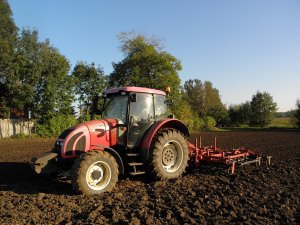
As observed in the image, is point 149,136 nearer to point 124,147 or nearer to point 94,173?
point 124,147

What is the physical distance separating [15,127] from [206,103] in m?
43.1

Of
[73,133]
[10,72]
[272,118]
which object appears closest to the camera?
[73,133]

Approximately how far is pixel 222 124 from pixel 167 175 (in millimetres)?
56860

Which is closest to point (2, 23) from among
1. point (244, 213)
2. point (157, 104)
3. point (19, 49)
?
point (19, 49)

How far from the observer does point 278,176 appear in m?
8.27

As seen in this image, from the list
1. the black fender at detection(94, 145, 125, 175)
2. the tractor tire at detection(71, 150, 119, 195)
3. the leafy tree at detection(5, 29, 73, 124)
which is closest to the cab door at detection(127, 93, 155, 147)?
the black fender at detection(94, 145, 125, 175)

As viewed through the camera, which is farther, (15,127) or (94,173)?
(15,127)

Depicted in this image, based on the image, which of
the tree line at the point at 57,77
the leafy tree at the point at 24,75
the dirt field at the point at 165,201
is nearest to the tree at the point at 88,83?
the tree line at the point at 57,77

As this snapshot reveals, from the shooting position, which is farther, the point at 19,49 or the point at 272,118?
the point at 272,118

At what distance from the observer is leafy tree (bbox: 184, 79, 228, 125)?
61969 millimetres

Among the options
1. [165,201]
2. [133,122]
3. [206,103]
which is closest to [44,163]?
[133,122]

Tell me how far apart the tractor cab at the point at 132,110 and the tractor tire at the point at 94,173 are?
94 cm

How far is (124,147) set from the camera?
766 centimetres

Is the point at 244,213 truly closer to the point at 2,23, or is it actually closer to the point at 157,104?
the point at 157,104
